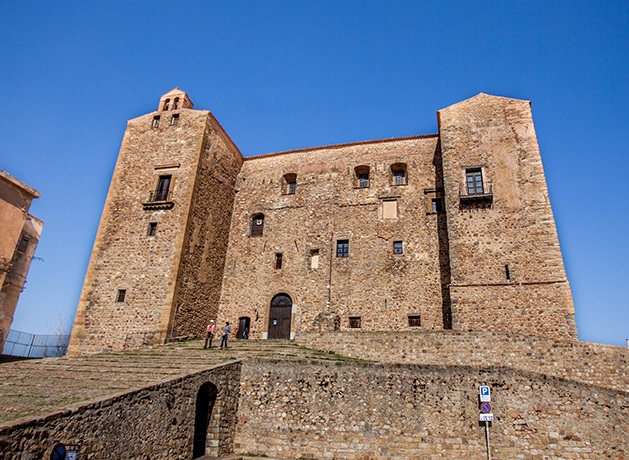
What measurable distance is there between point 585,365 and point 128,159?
21286mm

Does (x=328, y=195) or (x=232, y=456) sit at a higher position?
(x=328, y=195)

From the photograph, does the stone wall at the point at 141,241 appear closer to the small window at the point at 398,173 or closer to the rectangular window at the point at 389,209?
the rectangular window at the point at 389,209

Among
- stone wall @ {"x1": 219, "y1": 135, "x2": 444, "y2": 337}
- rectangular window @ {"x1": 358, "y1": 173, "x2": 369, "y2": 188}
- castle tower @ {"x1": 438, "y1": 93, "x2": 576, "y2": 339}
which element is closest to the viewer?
castle tower @ {"x1": 438, "y1": 93, "x2": 576, "y2": 339}

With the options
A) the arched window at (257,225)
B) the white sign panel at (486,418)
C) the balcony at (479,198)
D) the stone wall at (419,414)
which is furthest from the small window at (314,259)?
the white sign panel at (486,418)

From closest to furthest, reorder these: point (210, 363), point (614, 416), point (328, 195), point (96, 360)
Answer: point (614, 416)
point (210, 363)
point (96, 360)
point (328, 195)

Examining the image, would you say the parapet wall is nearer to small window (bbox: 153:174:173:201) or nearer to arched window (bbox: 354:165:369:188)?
arched window (bbox: 354:165:369:188)

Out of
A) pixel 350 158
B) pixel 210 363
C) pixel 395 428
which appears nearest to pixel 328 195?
pixel 350 158

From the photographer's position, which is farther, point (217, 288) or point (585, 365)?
point (217, 288)

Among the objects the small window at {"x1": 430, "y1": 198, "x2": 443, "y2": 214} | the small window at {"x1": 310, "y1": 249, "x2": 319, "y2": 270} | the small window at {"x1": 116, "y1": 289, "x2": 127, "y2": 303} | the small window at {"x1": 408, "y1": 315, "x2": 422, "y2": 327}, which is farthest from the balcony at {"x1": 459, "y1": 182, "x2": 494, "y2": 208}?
the small window at {"x1": 116, "y1": 289, "x2": 127, "y2": 303}

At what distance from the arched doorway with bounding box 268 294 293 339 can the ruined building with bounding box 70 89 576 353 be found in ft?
0.32

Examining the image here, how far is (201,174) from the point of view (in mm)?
20391

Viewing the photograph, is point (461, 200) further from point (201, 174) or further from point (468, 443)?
point (201, 174)

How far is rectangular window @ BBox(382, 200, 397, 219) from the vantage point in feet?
67.5

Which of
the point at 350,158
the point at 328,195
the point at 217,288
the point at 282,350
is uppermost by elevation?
the point at 350,158
